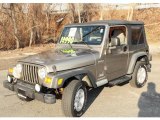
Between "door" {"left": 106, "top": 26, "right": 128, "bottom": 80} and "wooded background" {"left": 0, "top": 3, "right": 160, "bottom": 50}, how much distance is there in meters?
9.40

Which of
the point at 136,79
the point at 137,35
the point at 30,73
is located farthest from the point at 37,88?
the point at 137,35

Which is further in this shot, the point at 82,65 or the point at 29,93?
the point at 82,65

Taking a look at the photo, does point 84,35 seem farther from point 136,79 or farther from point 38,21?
point 38,21

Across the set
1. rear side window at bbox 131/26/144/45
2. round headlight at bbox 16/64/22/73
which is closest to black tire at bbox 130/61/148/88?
rear side window at bbox 131/26/144/45

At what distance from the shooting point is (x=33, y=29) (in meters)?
16.7

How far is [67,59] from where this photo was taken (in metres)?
4.94

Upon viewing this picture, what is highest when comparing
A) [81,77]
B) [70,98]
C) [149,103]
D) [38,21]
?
[38,21]

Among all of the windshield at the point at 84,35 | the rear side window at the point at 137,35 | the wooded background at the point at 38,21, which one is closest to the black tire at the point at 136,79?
the rear side window at the point at 137,35

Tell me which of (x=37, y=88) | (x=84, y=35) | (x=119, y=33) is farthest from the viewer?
(x=119, y=33)

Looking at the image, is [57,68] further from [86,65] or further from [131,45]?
[131,45]

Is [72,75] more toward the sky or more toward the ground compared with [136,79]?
more toward the sky

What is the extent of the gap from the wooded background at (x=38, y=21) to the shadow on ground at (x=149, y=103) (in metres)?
10.3

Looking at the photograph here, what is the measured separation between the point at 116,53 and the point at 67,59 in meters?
1.63

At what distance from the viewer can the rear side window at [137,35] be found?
690 cm
